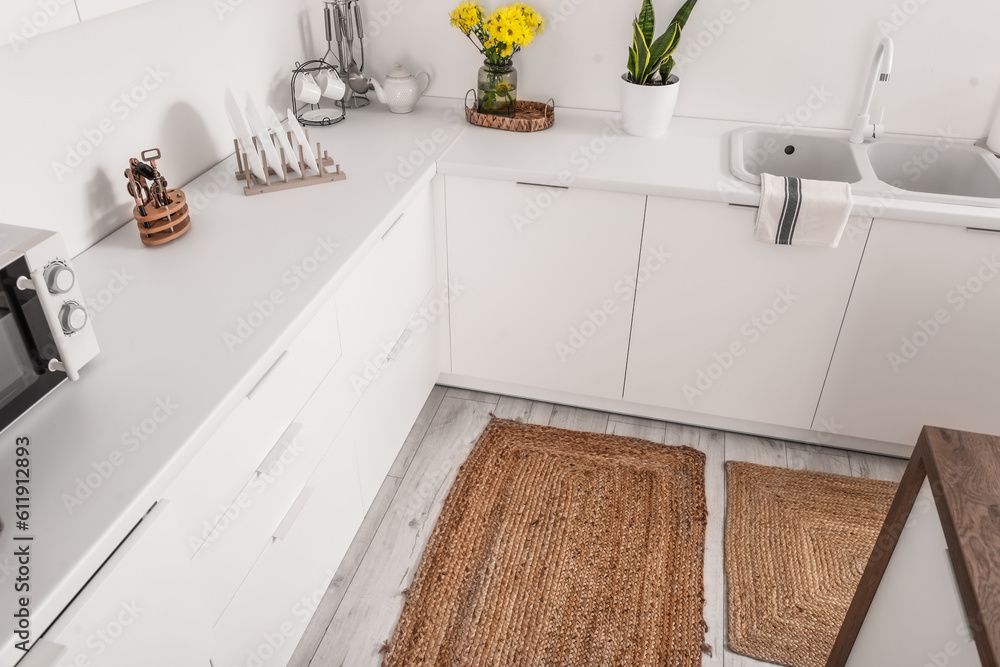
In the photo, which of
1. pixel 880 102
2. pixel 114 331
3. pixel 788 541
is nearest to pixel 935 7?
pixel 880 102

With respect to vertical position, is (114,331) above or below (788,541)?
above

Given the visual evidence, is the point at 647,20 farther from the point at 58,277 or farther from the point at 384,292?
the point at 58,277

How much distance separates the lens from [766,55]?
2416 mm

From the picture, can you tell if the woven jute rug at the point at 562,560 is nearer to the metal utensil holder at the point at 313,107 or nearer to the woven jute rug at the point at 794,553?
the woven jute rug at the point at 794,553

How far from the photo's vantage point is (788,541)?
2184mm

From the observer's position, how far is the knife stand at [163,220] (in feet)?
5.56

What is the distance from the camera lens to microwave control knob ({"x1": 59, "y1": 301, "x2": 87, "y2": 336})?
1.22 metres

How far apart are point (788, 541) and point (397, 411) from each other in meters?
1.20

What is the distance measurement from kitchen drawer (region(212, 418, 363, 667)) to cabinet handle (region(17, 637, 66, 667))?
17.1 inches

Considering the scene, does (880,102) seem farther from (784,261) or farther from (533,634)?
(533,634)

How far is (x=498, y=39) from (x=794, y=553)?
5.78ft

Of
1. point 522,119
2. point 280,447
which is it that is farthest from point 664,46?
point 280,447

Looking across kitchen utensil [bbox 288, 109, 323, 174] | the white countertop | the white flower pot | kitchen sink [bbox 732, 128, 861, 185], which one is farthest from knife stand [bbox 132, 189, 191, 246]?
kitchen sink [bbox 732, 128, 861, 185]

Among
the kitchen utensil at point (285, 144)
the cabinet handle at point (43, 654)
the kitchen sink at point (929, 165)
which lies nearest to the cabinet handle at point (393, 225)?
the kitchen utensil at point (285, 144)
